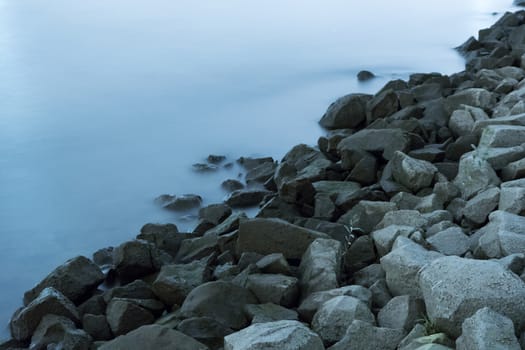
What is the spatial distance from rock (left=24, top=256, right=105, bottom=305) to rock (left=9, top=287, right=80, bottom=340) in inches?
9.3

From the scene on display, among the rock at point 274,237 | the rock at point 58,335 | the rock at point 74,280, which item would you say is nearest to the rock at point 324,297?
the rock at point 274,237

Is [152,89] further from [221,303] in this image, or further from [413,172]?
[221,303]

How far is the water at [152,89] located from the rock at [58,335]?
0.67 metres

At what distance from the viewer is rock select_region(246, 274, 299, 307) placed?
8.80ft

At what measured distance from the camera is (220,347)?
2496 mm

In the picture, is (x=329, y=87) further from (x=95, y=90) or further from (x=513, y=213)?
(x=513, y=213)

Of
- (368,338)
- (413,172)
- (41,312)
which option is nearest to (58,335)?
(41,312)

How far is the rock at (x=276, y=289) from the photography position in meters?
2.68

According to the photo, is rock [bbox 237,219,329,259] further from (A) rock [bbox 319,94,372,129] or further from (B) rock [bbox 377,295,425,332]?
(A) rock [bbox 319,94,372,129]

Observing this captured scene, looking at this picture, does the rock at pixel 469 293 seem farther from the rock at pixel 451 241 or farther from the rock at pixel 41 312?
the rock at pixel 41 312

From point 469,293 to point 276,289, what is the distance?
85 centimetres

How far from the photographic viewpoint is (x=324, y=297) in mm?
2561

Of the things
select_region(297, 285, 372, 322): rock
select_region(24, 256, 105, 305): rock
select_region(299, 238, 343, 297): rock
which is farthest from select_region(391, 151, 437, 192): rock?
select_region(24, 256, 105, 305): rock

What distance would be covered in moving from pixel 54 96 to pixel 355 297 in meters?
5.62
